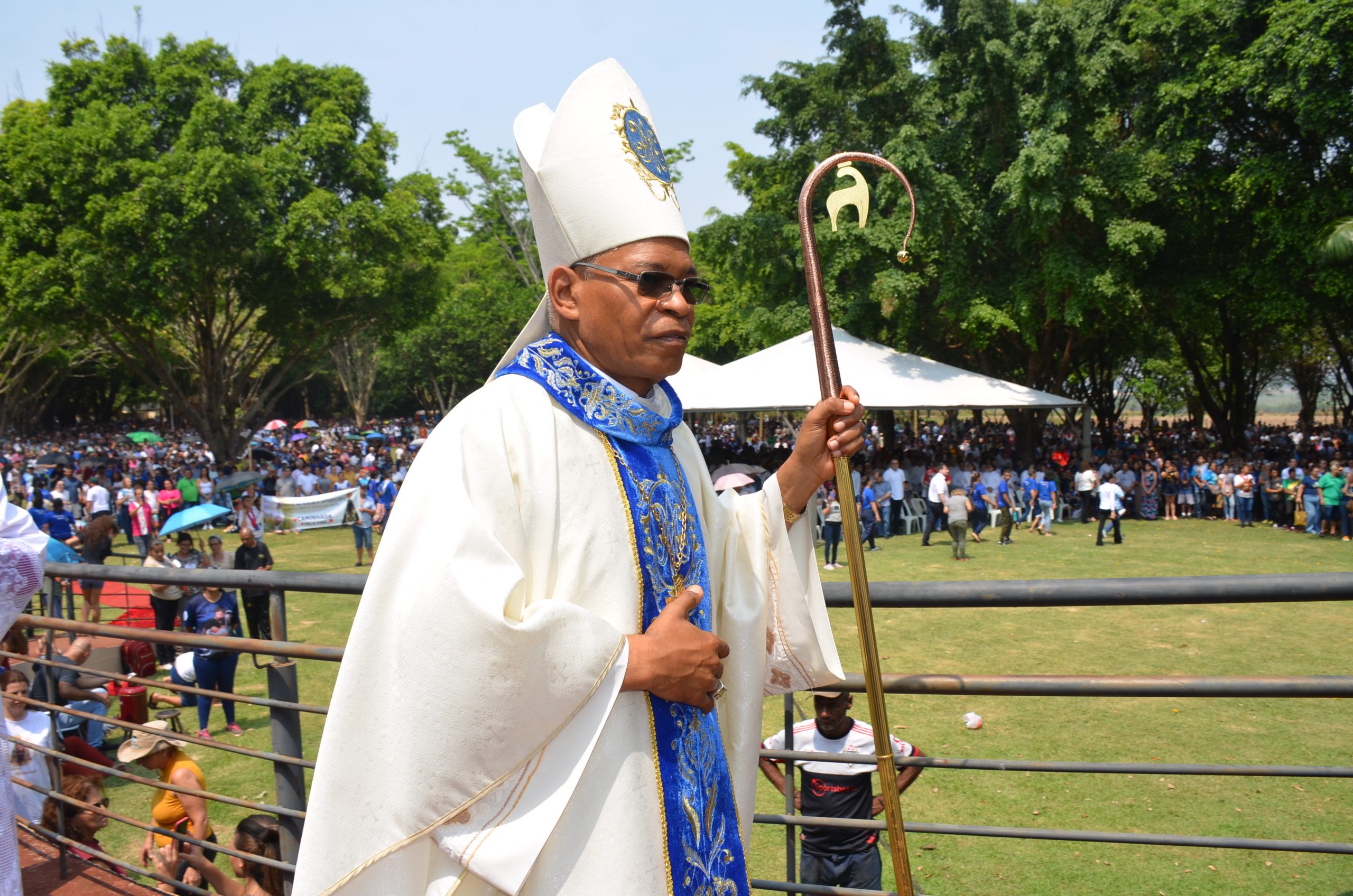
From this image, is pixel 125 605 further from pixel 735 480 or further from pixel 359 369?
pixel 359 369

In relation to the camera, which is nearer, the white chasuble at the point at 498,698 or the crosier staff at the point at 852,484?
the white chasuble at the point at 498,698

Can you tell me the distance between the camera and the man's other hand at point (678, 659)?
1681mm

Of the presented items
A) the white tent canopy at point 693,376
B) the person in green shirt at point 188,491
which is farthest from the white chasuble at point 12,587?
the person in green shirt at point 188,491

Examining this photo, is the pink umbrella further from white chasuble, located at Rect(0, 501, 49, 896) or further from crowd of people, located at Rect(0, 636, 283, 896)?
white chasuble, located at Rect(0, 501, 49, 896)

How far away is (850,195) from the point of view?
205 centimetres

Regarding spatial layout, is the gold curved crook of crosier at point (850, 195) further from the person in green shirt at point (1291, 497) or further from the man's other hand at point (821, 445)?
the person in green shirt at point (1291, 497)

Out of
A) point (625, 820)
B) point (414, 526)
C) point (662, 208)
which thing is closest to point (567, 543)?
point (414, 526)

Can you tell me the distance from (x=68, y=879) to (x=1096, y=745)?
6131 millimetres

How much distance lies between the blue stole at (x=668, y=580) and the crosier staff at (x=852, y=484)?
29cm

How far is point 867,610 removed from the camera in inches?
73.5

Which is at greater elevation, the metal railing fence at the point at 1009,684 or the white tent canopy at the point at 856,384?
the white tent canopy at the point at 856,384

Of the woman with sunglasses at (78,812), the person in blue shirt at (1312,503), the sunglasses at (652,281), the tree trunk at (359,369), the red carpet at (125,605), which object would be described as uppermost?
the tree trunk at (359,369)

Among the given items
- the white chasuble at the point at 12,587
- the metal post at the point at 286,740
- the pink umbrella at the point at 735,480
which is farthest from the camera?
the pink umbrella at the point at 735,480

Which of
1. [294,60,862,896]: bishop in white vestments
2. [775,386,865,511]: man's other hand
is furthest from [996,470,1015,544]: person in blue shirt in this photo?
[294,60,862,896]: bishop in white vestments
